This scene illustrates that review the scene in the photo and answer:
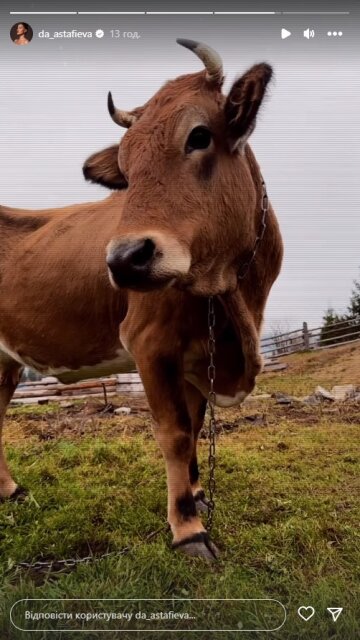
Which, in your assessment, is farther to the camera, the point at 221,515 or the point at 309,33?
the point at 221,515

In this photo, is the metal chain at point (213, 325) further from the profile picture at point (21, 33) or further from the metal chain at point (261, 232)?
the profile picture at point (21, 33)

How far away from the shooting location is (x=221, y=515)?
282 cm

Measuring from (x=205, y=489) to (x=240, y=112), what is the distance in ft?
7.33

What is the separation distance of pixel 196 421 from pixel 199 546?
2.51 ft

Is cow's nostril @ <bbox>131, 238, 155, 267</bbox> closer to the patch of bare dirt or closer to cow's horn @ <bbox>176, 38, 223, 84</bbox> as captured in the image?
cow's horn @ <bbox>176, 38, 223, 84</bbox>

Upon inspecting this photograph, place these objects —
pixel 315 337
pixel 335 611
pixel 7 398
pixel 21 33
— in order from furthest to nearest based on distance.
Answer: pixel 7 398, pixel 315 337, pixel 21 33, pixel 335 611

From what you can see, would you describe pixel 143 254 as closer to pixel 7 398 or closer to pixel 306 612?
pixel 306 612

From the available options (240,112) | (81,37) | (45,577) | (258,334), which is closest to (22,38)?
(81,37)

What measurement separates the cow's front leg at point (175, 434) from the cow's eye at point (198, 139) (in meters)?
0.91

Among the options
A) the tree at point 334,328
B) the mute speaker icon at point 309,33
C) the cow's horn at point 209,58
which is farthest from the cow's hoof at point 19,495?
the mute speaker icon at point 309,33

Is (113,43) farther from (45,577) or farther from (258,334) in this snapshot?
(45,577)

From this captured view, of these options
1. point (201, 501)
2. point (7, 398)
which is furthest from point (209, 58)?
point (7, 398)

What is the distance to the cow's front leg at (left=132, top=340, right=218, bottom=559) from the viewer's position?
244cm

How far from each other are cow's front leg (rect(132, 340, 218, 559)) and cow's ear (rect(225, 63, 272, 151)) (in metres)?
0.98
